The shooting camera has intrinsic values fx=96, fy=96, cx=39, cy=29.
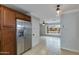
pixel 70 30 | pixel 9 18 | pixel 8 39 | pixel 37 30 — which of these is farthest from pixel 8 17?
pixel 70 30

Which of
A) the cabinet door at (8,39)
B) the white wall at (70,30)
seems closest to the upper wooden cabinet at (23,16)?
the cabinet door at (8,39)

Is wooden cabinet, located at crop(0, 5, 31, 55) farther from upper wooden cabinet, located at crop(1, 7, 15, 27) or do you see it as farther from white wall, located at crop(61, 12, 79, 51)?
white wall, located at crop(61, 12, 79, 51)

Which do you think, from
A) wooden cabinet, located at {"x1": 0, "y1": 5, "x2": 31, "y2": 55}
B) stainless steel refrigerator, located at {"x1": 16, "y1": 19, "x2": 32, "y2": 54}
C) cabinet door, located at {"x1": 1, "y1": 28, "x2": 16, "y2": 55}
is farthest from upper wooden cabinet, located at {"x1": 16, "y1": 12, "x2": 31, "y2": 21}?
cabinet door, located at {"x1": 1, "y1": 28, "x2": 16, "y2": 55}

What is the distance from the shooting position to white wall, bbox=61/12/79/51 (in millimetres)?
2279

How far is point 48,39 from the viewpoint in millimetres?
2477

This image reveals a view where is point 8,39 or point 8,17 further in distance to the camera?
point 8,17

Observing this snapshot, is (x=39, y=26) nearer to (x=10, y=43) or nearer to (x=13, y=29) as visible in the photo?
(x=13, y=29)

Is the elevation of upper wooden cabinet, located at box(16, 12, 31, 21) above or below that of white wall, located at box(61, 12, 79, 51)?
above

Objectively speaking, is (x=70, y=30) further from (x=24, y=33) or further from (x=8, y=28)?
(x=8, y=28)

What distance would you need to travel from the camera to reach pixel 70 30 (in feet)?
7.84

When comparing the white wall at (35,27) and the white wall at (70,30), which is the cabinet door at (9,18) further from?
the white wall at (70,30)

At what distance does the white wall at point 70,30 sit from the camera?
7.48 feet

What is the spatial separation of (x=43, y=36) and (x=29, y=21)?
537 mm
